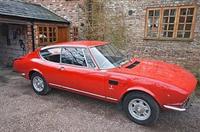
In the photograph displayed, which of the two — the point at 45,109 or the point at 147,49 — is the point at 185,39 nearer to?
the point at 147,49

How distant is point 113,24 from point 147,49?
2116 mm

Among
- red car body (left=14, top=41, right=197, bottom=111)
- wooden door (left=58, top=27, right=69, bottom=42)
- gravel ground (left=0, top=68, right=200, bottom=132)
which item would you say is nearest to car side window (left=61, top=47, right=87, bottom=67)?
red car body (left=14, top=41, right=197, bottom=111)

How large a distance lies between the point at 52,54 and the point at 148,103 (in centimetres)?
280

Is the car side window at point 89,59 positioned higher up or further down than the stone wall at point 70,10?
further down

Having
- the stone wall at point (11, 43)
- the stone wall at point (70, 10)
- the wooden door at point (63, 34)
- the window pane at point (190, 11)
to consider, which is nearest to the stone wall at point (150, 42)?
the window pane at point (190, 11)

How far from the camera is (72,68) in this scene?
4215 millimetres

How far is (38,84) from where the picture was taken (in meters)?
5.07

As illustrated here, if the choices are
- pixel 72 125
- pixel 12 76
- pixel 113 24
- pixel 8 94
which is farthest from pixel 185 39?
pixel 12 76

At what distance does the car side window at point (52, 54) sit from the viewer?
4582mm

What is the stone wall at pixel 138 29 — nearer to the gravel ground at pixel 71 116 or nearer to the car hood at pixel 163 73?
the gravel ground at pixel 71 116

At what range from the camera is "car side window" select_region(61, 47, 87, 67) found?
13.5 ft

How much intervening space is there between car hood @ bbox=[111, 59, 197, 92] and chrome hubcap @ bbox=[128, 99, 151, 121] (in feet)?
1.82

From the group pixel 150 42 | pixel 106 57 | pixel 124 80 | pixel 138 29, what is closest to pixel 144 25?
pixel 138 29

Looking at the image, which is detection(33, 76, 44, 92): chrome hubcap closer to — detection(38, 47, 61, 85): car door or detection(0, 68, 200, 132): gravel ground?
detection(0, 68, 200, 132): gravel ground
